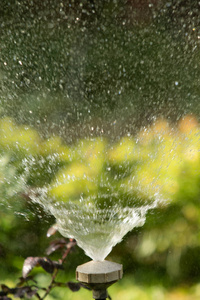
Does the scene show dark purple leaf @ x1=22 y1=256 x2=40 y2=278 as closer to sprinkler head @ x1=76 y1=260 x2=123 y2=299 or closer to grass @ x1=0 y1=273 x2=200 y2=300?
sprinkler head @ x1=76 y1=260 x2=123 y2=299

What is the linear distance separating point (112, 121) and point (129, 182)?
0.33 metres

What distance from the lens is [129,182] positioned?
1.75 meters

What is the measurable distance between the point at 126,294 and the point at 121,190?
50 cm

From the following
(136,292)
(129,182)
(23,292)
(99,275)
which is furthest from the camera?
(129,182)

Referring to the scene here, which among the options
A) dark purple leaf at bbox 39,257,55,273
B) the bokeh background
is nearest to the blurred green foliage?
the bokeh background

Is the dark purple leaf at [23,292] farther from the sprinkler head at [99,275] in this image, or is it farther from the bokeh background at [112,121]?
the bokeh background at [112,121]

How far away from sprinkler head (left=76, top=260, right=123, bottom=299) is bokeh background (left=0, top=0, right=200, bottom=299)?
619mm

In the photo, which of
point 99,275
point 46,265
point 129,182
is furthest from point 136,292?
point 99,275

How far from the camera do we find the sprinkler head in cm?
85

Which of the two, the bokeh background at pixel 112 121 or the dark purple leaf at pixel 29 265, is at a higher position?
the bokeh background at pixel 112 121

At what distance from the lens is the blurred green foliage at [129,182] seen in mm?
1725

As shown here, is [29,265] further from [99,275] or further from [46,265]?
[99,275]

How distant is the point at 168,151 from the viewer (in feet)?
5.73

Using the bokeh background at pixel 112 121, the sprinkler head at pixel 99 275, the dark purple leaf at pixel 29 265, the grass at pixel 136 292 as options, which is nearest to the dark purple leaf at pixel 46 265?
the dark purple leaf at pixel 29 265
